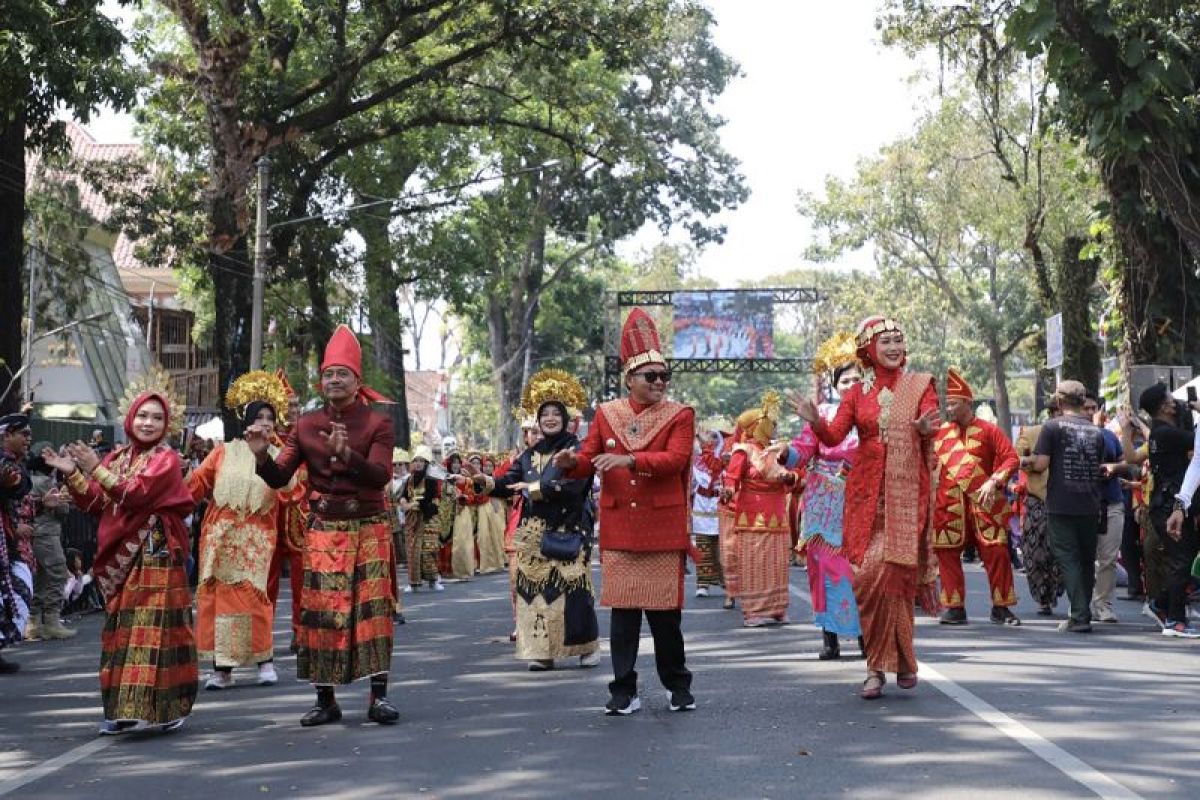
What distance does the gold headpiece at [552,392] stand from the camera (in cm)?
1225

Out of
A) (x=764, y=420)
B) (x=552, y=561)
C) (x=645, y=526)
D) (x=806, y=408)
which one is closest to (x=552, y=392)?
(x=552, y=561)

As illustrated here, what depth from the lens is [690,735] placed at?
8.54 meters

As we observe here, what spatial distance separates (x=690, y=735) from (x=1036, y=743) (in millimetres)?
1609

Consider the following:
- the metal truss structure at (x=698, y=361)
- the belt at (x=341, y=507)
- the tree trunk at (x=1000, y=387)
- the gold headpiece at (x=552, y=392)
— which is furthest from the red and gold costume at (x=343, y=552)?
the metal truss structure at (x=698, y=361)

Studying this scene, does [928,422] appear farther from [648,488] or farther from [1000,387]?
[1000,387]

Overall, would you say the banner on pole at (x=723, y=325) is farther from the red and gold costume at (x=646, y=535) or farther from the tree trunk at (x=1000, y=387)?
the red and gold costume at (x=646, y=535)

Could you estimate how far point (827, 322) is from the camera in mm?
71750

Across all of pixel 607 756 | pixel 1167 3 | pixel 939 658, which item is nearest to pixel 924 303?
pixel 1167 3

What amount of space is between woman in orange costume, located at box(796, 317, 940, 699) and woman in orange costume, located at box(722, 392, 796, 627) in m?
5.03

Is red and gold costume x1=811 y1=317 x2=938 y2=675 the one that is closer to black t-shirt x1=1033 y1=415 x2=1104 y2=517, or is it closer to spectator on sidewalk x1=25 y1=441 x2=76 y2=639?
black t-shirt x1=1033 y1=415 x2=1104 y2=517

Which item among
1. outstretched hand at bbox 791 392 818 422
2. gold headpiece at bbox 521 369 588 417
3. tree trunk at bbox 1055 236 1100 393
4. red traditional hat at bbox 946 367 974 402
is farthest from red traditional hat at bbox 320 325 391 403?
tree trunk at bbox 1055 236 1100 393

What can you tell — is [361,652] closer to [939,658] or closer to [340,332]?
[340,332]

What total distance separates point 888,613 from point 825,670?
5.62ft

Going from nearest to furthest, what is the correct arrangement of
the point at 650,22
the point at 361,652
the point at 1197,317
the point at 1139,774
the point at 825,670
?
the point at 1139,774 → the point at 361,652 → the point at 825,670 → the point at 1197,317 → the point at 650,22
